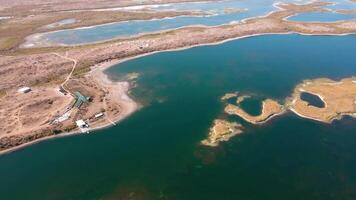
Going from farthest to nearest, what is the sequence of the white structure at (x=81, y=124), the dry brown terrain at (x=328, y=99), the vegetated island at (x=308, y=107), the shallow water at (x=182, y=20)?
1. the shallow water at (x=182, y=20)
2. the dry brown terrain at (x=328, y=99)
3. the white structure at (x=81, y=124)
4. the vegetated island at (x=308, y=107)

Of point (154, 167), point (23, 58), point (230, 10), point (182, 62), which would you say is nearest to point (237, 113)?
point (154, 167)

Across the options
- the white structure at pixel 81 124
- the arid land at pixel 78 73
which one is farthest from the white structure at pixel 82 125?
the arid land at pixel 78 73

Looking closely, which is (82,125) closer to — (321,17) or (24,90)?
(24,90)

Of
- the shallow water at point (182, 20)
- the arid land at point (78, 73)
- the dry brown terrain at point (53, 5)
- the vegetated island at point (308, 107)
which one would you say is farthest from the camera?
the dry brown terrain at point (53, 5)

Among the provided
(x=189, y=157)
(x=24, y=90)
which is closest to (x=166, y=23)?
(x=24, y=90)

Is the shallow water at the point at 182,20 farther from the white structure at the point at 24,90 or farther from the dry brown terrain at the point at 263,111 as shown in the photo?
the dry brown terrain at the point at 263,111

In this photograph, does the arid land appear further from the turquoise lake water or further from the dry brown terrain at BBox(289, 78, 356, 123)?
the dry brown terrain at BBox(289, 78, 356, 123)

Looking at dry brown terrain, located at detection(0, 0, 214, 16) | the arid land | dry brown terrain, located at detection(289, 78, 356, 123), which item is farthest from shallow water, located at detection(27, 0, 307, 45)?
dry brown terrain, located at detection(289, 78, 356, 123)

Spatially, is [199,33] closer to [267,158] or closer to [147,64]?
[147,64]
